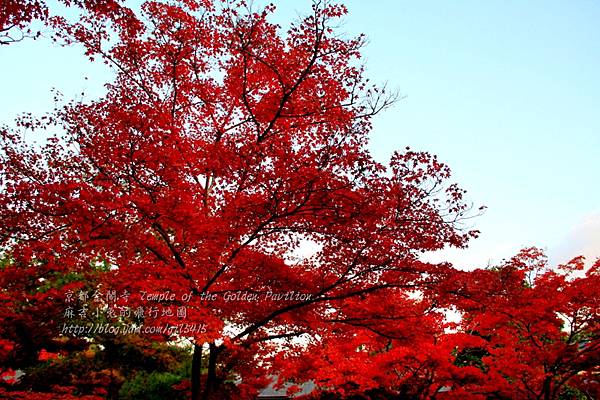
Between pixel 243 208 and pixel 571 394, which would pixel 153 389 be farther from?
pixel 571 394

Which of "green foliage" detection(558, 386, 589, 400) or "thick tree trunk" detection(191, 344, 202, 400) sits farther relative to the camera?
"green foliage" detection(558, 386, 589, 400)

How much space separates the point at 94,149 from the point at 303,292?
626cm

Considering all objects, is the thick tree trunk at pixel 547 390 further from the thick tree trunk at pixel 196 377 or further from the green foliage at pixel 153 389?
the green foliage at pixel 153 389

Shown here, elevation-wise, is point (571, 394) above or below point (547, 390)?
below

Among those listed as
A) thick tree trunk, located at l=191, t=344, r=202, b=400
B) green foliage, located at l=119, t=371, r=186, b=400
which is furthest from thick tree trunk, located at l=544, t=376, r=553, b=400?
green foliage, located at l=119, t=371, r=186, b=400

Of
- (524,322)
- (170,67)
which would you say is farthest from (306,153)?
(524,322)

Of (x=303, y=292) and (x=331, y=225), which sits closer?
(x=331, y=225)

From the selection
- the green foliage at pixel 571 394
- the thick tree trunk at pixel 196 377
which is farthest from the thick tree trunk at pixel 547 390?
the thick tree trunk at pixel 196 377

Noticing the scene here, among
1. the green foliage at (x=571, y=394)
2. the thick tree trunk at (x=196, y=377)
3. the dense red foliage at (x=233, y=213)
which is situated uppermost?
the dense red foliage at (x=233, y=213)

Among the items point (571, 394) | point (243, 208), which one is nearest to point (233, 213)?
point (243, 208)

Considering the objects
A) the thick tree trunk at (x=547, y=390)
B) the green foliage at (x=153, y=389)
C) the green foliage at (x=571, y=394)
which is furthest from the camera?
the green foliage at (x=571, y=394)

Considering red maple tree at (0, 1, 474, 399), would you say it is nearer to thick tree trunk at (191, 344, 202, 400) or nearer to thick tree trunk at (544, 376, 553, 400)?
thick tree trunk at (191, 344, 202, 400)

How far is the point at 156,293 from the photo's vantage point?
10.3m

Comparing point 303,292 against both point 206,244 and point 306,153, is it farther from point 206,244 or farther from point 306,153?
point 306,153
